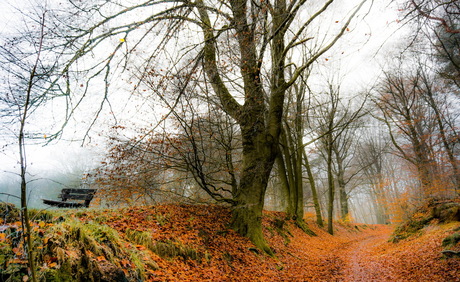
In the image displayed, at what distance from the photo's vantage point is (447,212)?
7.00m

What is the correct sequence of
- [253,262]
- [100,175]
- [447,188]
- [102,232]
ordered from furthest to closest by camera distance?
[447,188] → [100,175] → [253,262] → [102,232]

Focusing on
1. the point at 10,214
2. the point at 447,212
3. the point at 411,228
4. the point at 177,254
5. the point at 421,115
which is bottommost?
the point at 411,228

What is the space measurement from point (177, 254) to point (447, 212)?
311 inches

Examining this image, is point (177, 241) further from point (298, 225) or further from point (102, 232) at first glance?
point (298, 225)

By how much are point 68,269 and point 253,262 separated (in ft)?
14.1

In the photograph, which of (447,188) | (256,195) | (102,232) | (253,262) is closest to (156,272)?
(102,232)

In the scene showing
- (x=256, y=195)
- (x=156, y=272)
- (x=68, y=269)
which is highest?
(x=256, y=195)

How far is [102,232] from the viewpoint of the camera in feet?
10.3

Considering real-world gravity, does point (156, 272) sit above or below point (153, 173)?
below

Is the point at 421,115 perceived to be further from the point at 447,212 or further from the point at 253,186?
the point at 253,186

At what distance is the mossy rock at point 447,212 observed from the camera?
21.9ft

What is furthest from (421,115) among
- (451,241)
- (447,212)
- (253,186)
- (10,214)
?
(10,214)

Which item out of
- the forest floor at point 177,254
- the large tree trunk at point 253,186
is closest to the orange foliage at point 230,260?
the forest floor at point 177,254

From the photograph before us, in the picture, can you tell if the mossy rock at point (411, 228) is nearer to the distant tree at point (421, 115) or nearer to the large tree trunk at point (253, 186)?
the distant tree at point (421, 115)
